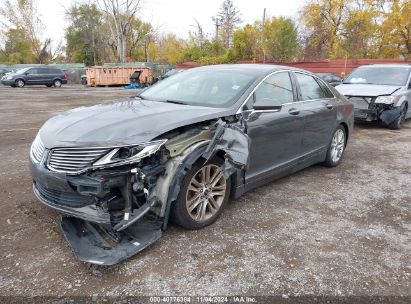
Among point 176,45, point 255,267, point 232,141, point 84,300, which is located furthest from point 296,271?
point 176,45

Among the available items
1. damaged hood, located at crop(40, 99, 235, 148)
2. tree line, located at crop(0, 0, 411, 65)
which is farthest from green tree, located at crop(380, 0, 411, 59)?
damaged hood, located at crop(40, 99, 235, 148)

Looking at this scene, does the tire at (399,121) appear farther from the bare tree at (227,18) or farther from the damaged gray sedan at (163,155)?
the bare tree at (227,18)

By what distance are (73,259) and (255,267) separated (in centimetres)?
151

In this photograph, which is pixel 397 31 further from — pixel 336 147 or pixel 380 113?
pixel 336 147

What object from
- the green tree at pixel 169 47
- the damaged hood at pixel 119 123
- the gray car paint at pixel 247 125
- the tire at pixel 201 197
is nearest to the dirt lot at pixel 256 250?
the tire at pixel 201 197

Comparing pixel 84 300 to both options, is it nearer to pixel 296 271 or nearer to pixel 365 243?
pixel 296 271

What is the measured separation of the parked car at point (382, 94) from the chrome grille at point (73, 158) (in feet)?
25.2

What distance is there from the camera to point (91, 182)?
276cm

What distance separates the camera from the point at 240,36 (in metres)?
36.7

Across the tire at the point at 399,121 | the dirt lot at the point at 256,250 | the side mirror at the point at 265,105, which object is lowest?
the dirt lot at the point at 256,250

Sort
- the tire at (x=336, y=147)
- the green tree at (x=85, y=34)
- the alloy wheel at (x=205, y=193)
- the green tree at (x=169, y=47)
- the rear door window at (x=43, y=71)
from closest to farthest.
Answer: the alloy wheel at (x=205, y=193)
the tire at (x=336, y=147)
the rear door window at (x=43, y=71)
the green tree at (x=85, y=34)
the green tree at (x=169, y=47)

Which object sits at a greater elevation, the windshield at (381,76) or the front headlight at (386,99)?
the windshield at (381,76)

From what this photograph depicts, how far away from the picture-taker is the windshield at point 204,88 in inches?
153

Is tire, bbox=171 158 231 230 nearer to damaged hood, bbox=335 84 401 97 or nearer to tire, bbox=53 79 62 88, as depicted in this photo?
damaged hood, bbox=335 84 401 97
